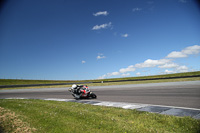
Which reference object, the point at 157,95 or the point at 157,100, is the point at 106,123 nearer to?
the point at 157,100

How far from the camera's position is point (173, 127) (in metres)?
5.31

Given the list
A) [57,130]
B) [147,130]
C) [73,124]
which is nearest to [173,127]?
[147,130]

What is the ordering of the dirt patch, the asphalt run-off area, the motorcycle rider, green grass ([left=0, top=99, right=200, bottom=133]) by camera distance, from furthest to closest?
1. the motorcycle rider
2. the asphalt run-off area
3. the dirt patch
4. green grass ([left=0, top=99, right=200, bottom=133])

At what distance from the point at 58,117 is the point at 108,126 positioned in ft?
8.93

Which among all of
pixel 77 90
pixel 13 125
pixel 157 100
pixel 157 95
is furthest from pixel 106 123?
pixel 157 95

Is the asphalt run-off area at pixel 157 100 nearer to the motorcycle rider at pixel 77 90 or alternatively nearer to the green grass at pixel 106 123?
the motorcycle rider at pixel 77 90

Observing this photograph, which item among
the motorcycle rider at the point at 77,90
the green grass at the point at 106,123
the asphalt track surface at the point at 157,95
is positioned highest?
the motorcycle rider at the point at 77,90

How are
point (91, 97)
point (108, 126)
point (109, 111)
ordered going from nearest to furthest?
point (108, 126) → point (109, 111) → point (91, 97)

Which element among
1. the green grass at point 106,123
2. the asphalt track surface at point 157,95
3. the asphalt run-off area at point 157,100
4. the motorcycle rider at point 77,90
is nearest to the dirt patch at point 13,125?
the green grass at point 106,123

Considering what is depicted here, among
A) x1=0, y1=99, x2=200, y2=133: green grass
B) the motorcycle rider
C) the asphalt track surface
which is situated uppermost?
the motorcycle rider

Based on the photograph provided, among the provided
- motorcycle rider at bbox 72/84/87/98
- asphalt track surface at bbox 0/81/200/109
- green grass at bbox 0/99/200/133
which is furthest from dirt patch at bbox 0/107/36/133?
asphalt track surface at bbox 0/81/200/109

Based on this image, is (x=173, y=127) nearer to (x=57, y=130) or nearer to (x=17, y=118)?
(x=57, y=130)

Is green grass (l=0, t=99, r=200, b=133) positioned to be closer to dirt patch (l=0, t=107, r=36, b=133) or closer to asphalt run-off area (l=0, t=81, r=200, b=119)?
dirt patch (l=0, t=107, r=36, b=133)

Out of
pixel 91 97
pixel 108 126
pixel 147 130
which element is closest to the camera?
pixel 147 130
